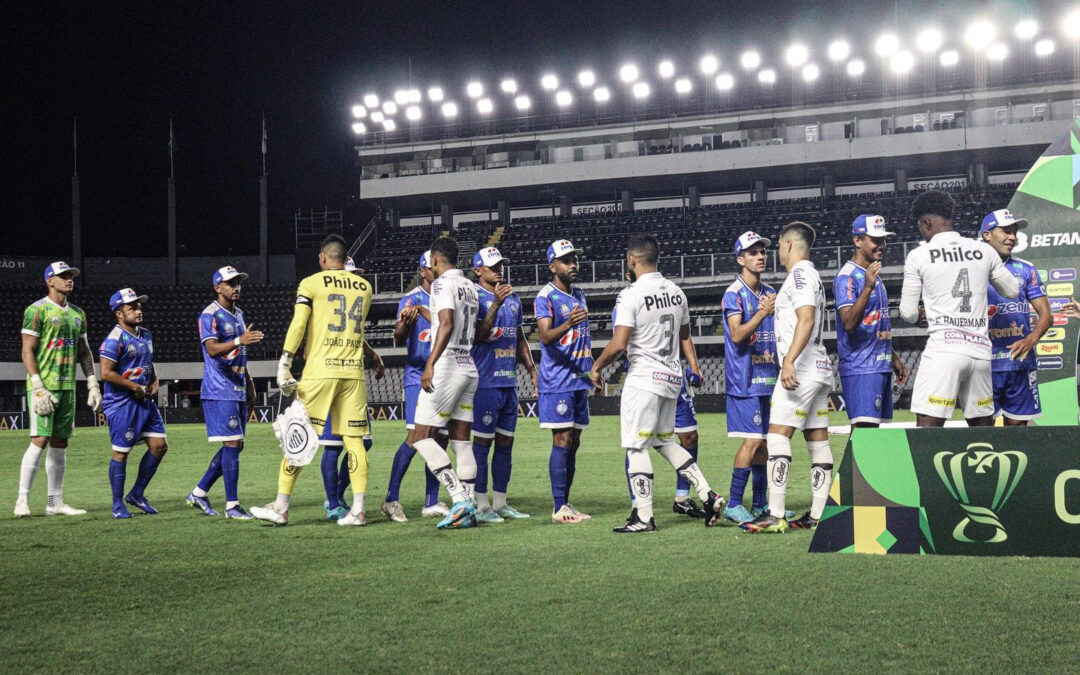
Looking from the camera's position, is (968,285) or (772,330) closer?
(968,285)

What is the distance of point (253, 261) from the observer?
57250 mm

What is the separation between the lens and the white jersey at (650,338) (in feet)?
25.2

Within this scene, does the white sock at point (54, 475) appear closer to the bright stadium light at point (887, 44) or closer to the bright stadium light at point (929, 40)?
the bright stadium light at point (887, 44)

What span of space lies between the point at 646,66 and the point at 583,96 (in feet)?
12.5

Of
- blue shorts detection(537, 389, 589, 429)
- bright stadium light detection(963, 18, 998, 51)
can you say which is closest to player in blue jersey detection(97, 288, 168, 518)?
blue shorts detection(537, 389, 589, 429)

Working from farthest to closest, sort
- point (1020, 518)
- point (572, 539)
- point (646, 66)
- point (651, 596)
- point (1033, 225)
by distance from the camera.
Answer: point (646, 66) → point (1033, 225) → point (572, 539) → point (1020, 518) → point (651, 596)

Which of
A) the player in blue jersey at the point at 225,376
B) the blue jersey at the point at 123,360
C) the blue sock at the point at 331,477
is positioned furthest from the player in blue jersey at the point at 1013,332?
the blue jersey at the point at 123,360

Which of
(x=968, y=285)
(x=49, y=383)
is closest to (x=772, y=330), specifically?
(x=968, y=285)

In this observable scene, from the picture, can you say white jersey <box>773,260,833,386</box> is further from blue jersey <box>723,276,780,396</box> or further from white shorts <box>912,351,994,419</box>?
white shorts <box>912,351,994,419</box>

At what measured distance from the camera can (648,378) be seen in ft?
25.2

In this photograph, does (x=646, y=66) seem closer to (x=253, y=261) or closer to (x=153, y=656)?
(x=253, y=261)

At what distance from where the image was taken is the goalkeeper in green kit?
30.2ft

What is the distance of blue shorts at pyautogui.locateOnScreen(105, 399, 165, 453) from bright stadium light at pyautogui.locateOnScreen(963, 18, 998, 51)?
45.3m

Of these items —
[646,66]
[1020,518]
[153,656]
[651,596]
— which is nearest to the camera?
[153,656]
